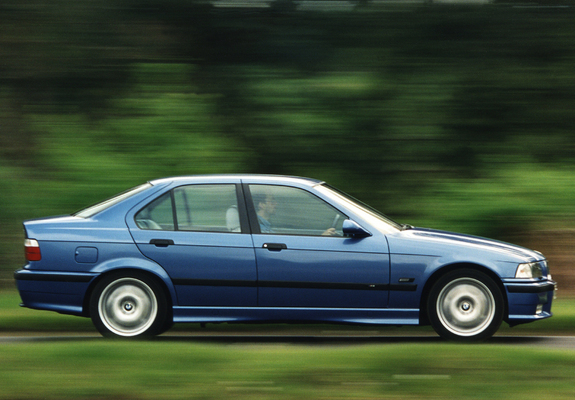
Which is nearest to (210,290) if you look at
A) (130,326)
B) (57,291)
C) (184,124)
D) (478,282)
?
(130,326)

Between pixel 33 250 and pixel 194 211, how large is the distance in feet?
4.81

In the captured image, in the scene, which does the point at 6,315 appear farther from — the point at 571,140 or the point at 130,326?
the point at 571,140

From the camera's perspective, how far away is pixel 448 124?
11820 mm

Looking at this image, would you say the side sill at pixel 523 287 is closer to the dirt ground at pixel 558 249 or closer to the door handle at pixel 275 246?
the door handle at pixel 275 246

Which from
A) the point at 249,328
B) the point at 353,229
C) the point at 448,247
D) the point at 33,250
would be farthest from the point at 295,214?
the point at 33,250

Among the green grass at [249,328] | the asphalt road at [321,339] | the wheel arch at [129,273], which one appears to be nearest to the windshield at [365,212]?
the asphalt road at [321,339]

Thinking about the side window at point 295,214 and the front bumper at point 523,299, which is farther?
the side window at point 295,214

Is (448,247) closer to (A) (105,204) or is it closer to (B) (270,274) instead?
(B) (270,274)

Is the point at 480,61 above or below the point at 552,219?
above

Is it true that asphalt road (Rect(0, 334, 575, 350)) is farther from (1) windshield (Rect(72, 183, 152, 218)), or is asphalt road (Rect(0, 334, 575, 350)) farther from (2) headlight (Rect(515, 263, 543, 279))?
(1) windshield (Rect(72, 183, 152, 218))

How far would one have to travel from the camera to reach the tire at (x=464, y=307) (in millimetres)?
6453

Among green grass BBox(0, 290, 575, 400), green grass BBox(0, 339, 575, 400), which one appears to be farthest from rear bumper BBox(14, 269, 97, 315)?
green grass BBox(0, 339, 575, 400)

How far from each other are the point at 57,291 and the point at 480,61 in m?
8.25

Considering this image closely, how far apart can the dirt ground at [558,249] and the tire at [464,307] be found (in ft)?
14.6
